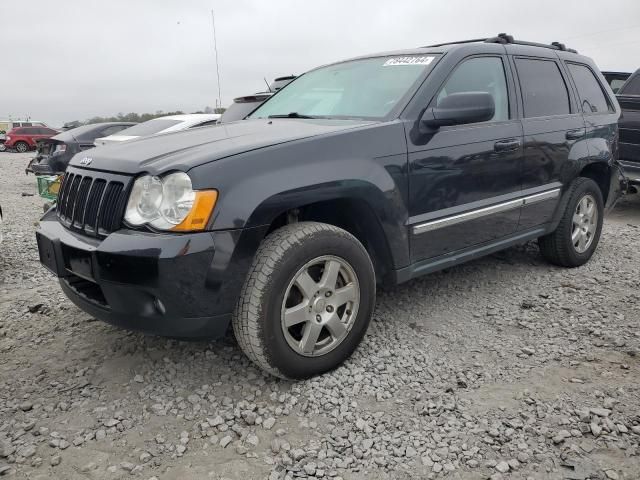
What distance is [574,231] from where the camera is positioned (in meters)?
4.45

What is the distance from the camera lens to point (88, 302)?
257cm

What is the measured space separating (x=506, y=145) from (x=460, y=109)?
0.73 meters

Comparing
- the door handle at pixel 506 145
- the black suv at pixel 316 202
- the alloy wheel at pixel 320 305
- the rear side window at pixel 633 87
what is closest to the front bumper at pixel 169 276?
the black suv at pixel 316 202

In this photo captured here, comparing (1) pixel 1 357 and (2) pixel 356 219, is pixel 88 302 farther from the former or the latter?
(2) pixel 356 219

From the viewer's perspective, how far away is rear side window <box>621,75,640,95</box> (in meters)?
7.55

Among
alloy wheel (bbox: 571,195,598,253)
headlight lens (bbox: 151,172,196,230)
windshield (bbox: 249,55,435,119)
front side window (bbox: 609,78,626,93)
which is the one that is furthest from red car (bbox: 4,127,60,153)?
headlight lens (bbox: 151,172,196,230)

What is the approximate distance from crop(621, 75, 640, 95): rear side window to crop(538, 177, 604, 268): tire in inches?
157

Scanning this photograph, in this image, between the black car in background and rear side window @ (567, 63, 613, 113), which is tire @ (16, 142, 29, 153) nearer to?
the black car in background

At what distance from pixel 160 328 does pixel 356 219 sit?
3.83 ft

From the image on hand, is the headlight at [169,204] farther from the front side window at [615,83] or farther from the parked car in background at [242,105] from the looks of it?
the front side window at [615,83]

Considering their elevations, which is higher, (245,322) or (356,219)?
(356,219)

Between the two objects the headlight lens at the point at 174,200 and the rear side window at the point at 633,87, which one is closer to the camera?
the headlight lens at the point at 174,200

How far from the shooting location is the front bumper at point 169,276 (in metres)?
2.23

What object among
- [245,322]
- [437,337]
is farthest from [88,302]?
[437,337]
